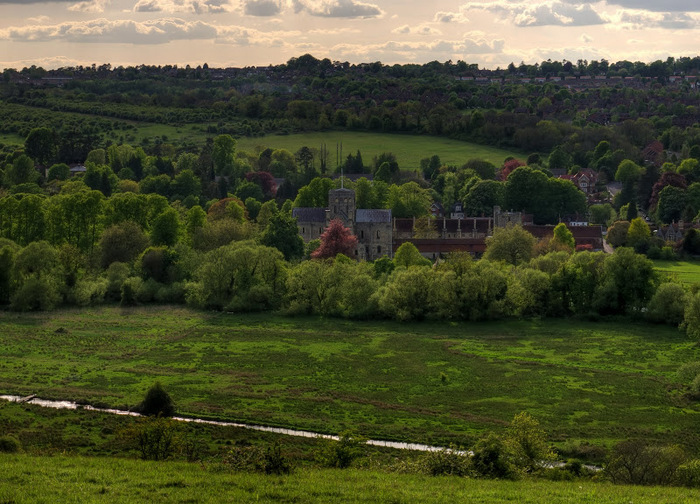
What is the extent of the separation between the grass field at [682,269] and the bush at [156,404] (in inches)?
2030

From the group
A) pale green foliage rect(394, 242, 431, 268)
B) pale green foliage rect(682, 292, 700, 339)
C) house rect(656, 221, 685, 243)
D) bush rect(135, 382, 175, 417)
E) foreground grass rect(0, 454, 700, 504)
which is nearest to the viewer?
foreground grass rect(0, 454, 700, 504)

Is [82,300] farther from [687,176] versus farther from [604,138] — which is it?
[604,138]

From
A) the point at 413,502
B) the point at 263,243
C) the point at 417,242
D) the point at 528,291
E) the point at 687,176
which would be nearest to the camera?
the point at 413,502

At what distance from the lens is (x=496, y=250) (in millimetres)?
84250

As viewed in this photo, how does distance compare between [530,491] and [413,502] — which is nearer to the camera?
[413,502]

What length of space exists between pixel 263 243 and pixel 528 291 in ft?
84.5

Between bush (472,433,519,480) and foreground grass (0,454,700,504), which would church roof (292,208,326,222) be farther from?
foreground grass (0,454,700,504)

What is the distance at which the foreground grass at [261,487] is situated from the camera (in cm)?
2472

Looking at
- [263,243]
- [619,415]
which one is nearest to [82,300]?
[263,243]

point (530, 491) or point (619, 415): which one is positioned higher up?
point (530, 491)

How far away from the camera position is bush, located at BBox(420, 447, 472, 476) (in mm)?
29891

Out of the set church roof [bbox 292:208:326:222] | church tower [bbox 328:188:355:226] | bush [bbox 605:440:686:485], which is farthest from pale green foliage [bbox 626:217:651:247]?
bush [bbox 605:440:686:485]

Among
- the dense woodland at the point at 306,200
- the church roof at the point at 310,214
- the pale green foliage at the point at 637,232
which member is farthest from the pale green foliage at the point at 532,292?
the pale green foliage at the point at 637,232

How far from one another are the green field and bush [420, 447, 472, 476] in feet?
369
